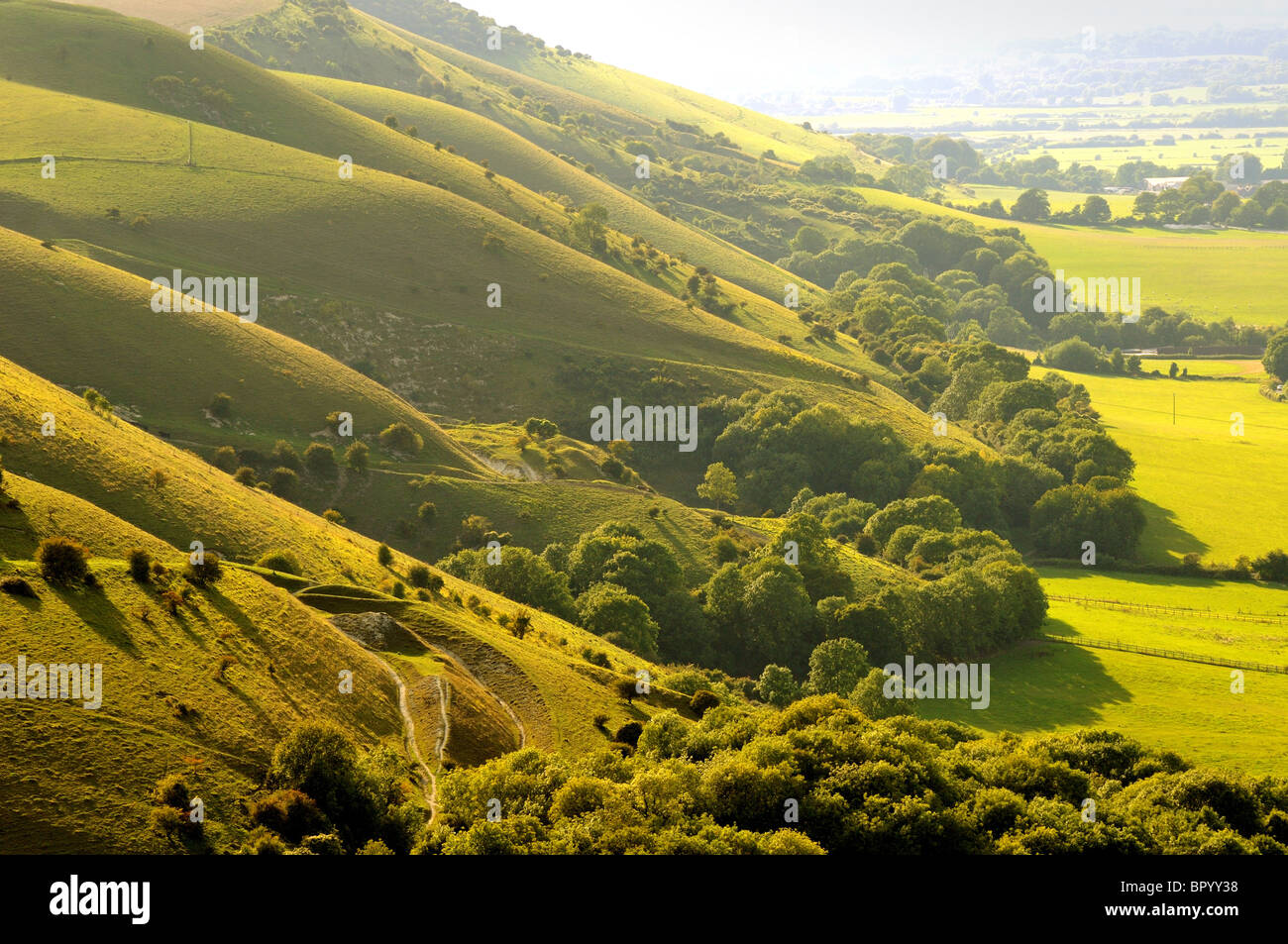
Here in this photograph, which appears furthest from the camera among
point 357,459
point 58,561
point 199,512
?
point 357,459

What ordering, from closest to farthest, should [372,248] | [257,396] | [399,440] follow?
[257,396] → [399,440] → [372,248]

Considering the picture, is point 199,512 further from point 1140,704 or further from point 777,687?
point 1140,704

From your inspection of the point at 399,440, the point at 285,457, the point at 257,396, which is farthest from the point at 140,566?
the point at 399,440

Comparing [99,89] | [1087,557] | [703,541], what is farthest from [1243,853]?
[99,89]

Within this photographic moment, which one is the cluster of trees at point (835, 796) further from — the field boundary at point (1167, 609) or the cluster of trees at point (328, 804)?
the field boundary at point (1167, 609)

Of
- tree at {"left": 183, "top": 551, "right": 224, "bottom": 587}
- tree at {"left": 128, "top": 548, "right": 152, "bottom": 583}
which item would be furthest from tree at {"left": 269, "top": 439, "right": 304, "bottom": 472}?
tree at {"left": 128, "top": 548, "right": 152, "bottom": 583}

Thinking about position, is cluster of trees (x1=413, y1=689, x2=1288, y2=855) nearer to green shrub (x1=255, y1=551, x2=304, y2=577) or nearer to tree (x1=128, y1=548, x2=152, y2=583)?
tree (x1=128, y1=548, x2=152, y2=583)

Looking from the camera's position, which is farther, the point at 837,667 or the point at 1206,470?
the point at 1206,470

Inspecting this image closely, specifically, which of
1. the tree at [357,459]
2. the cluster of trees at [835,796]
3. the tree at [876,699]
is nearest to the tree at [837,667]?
the tree at [876,699]
